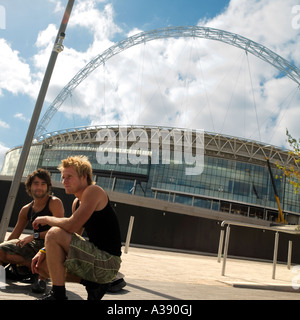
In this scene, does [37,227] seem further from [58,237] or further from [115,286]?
[115,286]

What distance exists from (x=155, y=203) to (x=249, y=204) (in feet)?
103

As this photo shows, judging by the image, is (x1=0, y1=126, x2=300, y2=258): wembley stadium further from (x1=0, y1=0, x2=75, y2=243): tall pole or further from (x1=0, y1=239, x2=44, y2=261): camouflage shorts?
(x1=0, y1=239, x2=44, y2=261): camouflage shorts

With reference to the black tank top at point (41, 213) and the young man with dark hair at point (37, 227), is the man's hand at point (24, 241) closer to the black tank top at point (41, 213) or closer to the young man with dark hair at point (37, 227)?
the young man with dark hair at point (37, 227)

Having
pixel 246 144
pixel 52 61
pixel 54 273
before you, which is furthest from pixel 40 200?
pixel 246 144

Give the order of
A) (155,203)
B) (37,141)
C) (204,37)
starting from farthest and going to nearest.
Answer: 1. (37,141)
2. (204,37)
3. (155,203)

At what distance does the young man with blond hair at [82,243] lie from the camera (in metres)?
2.35

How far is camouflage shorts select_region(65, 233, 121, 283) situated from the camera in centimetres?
236

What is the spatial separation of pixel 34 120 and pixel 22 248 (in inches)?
147

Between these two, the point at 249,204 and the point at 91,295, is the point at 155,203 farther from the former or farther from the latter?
the point at 249,204

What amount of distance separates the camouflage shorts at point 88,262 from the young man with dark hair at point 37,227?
3.13 feet

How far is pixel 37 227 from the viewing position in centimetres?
319

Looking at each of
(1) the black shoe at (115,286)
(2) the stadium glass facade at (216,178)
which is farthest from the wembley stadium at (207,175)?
(1) the black shoe at (115,286)

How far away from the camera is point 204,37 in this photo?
5209 centimetres
